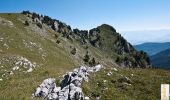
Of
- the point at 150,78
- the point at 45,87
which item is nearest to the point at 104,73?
the point at 150,78

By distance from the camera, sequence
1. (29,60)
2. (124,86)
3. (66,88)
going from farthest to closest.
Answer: (29,60)
(124,86)
(66,88)

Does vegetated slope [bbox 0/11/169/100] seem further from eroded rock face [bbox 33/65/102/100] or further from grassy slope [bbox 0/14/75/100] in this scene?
A: eroded rock face [bbox 33/65/102/100]

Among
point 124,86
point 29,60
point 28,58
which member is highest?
point 28,58

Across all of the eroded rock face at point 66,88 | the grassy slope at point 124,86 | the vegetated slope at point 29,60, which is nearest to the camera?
the eroded rock face at point 66,88

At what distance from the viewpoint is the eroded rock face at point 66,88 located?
2090 cm

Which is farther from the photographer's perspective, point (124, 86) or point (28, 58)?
point (28, 58)

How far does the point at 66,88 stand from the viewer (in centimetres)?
2189

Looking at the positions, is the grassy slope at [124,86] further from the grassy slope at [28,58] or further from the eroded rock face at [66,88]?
the grassy slope at [28,58]

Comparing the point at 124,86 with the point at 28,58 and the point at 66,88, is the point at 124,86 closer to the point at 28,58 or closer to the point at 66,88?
the point at 66,88

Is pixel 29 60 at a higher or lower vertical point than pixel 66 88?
higher

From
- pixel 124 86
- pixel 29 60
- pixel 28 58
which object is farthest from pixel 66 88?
pixel 28 58

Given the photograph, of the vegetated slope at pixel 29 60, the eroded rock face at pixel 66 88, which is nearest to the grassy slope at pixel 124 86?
the vegetated slope at pixel 29 60

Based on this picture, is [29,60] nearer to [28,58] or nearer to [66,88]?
[28,58]

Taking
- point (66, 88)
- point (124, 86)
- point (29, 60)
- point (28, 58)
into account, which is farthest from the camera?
point (28, 58)
